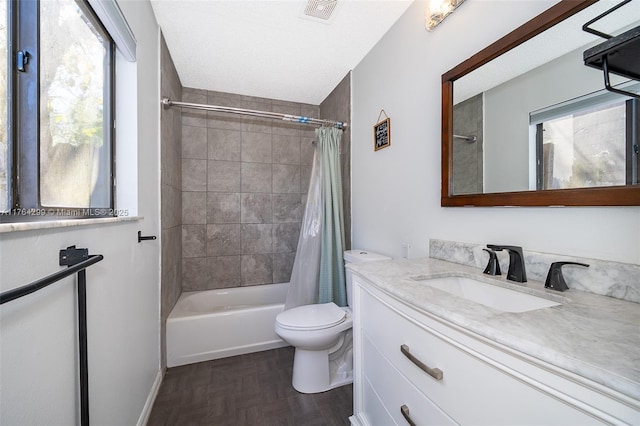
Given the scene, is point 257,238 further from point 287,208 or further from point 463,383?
point 463,383

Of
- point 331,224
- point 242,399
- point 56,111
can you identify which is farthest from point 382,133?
point 242,399

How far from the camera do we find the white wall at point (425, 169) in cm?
81

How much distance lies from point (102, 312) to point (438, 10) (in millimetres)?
2048

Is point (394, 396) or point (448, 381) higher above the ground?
point (448, 381)

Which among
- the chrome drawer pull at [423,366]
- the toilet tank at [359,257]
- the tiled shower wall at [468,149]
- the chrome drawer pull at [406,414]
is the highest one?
the tiled shower wall at [468,149]

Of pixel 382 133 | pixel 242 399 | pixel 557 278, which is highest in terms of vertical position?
pixel 382 133

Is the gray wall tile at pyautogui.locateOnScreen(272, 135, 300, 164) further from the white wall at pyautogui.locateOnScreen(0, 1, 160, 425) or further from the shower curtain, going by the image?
the white wall at pyautogui.locateOnScreen(0, 1, 160, 425)

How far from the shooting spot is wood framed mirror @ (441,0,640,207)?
72 cm

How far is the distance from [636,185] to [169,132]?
2.51 m

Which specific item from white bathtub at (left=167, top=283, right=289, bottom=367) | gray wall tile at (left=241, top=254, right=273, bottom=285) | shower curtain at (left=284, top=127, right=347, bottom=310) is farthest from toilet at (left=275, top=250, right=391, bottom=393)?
gray wall tile at (left=241, top=254, right=273, bottom=285)

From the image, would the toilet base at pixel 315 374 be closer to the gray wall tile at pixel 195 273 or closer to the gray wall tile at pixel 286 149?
the gray wall tile at pixel 195 273

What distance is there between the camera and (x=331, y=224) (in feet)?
7.07

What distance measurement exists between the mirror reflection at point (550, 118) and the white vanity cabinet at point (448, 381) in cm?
64

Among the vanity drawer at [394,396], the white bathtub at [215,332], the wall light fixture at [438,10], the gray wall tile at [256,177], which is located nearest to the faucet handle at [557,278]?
the vanity drawer at [394,396]
